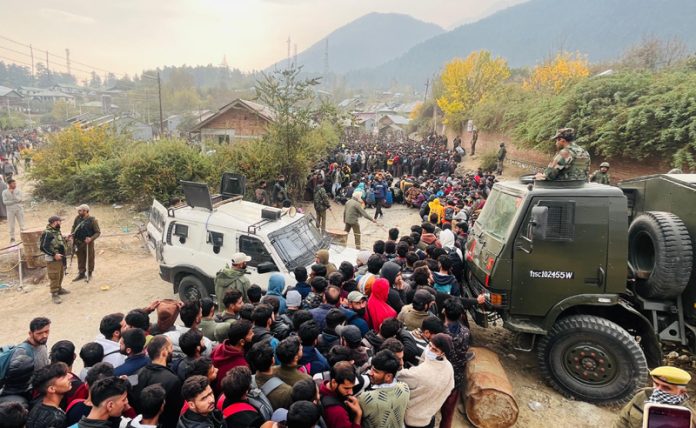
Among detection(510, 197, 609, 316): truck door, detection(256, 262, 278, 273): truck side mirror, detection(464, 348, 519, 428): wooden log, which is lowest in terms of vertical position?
detection(464, 348, 519, 428): wooden log

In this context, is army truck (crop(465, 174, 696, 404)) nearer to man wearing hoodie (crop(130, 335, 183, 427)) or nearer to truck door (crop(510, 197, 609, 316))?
truck door (crop(510, 197, 609, 316))

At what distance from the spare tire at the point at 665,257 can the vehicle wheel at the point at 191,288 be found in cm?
650

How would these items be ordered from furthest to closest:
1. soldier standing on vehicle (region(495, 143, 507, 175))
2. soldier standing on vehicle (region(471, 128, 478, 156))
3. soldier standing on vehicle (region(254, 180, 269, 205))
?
soldier standing on vehicle (region(471, 128, 478, 156)) < soldier standing on vehicle (region(495, 143, 507, 175)) < soldier standing on vehicle (region(254, 180, 269, 205))

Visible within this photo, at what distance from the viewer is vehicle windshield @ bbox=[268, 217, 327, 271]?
254 inches

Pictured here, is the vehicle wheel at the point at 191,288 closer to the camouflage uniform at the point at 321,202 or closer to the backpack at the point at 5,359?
the backpack at the point at 5,359

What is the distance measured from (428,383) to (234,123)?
2331 cm

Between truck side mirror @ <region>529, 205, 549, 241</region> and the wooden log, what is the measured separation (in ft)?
5.35

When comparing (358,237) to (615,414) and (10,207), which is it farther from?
(10,207)

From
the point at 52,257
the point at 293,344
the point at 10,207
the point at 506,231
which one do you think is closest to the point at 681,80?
the point at 506,231

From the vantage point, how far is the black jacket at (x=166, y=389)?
114 inches

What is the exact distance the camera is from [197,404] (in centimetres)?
247

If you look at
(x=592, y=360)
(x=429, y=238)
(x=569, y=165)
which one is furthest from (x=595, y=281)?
(x=429, y=238)

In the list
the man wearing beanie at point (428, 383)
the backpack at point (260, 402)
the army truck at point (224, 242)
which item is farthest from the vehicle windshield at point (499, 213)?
the backpack at point (260, 402)

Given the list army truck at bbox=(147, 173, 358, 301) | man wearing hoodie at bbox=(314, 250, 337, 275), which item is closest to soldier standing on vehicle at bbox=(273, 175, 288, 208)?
army truck at bbox=(147, 173, 358, 301)
